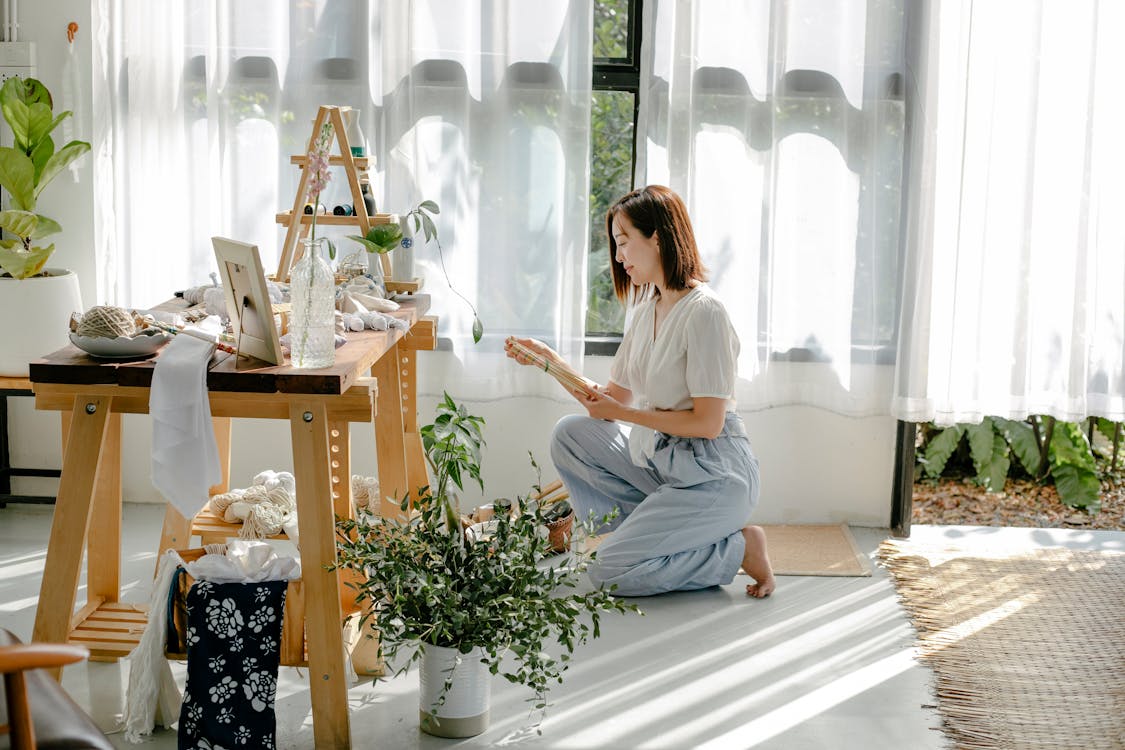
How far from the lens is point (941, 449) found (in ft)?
16.4

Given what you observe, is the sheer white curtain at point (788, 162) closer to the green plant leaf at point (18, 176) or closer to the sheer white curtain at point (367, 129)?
the sheer white curtain at point (367, 129)

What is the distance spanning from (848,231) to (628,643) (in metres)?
1.60

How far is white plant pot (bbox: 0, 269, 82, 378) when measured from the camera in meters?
3.83

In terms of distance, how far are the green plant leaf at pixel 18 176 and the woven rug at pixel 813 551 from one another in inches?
78.8

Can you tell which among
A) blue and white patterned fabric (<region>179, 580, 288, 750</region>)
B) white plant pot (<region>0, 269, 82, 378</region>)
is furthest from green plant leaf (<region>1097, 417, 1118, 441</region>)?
white plant pot (<region>0, 269, 82, 378</region>)

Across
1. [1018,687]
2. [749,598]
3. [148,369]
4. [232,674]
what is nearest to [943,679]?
[1018,687]

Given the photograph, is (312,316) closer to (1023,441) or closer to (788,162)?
(788,162)

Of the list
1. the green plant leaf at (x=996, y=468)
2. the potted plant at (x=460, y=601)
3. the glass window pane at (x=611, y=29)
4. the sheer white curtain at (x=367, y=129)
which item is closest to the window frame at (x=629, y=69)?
the glass window pane at (x=611, y=29)

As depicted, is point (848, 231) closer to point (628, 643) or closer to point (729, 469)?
point (729, 469)

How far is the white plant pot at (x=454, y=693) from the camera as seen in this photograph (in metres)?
2.63

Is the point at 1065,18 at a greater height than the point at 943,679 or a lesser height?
greater

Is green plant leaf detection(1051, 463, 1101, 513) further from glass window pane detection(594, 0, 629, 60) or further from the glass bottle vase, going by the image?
the glass bottle vase

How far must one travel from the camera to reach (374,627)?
2.62m

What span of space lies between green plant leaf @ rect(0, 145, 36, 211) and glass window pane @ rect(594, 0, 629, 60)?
5.95ft
